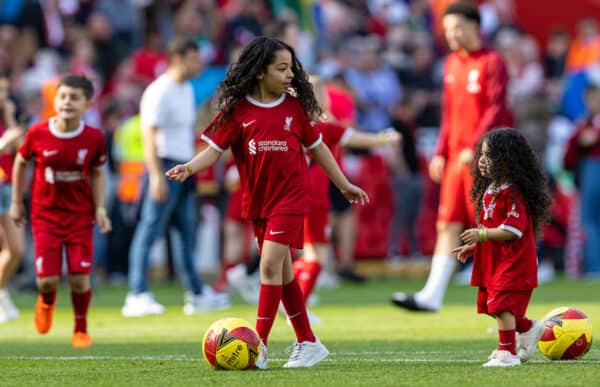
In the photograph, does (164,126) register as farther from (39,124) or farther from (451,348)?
(451,348)

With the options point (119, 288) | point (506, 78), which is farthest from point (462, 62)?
point (119, 288)

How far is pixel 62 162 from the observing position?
981cm

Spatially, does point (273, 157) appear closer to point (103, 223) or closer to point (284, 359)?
point (284, 359)

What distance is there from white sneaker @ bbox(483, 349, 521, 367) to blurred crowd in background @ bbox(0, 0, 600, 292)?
333 inches

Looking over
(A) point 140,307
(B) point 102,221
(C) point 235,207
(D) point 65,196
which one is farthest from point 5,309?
(C) point 235,207

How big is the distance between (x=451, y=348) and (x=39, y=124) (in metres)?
3.48

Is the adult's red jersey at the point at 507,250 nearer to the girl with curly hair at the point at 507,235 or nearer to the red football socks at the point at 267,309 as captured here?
the girl with curly hair at the point at 507,235

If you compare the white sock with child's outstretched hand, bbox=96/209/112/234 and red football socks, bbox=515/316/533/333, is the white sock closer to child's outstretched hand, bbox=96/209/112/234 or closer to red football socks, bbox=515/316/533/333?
child's outstretched hand, bbox=96/209/112/234

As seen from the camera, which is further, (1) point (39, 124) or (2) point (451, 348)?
(1) point (39, 124)

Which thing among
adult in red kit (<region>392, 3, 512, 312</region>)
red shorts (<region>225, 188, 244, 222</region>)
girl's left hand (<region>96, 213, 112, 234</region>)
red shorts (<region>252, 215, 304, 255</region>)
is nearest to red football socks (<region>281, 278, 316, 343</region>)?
red shorts (<region>252, 215, 304, 255</region>)

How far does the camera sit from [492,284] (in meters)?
7.66

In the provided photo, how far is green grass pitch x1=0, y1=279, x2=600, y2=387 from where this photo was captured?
712cm

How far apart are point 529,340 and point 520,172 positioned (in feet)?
3.36

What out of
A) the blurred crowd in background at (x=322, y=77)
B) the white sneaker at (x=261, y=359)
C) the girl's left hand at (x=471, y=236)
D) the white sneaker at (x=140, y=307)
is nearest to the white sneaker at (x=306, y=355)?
the white sneaker at (x=261, y=359)
